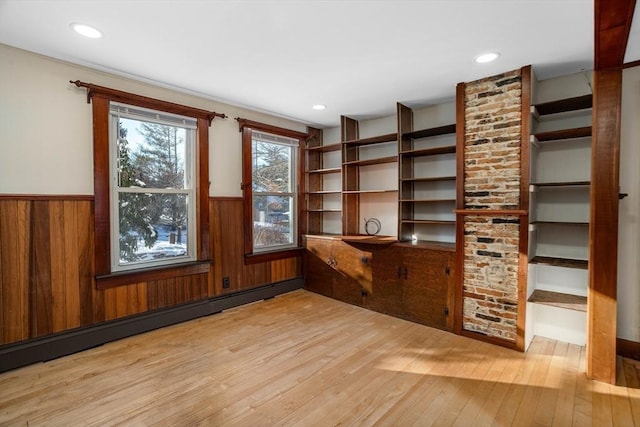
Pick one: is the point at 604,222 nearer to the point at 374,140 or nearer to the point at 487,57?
the point at 487,57

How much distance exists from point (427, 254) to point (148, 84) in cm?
336

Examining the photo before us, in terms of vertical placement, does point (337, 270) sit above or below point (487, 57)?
below

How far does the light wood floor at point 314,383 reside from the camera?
1943 millimetres

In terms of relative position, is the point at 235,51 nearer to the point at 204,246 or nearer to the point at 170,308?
the point at 204,246

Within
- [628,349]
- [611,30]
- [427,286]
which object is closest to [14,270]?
[427,286]

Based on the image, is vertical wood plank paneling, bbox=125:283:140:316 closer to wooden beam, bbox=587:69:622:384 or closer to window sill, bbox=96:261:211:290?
window sill, bbox=96:261:211:290

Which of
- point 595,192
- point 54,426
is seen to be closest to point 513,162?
point 595,192

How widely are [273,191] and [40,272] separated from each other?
2611 mm

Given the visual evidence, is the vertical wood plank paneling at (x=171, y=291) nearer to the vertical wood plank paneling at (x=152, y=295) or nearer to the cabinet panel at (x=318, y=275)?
the vertical wood plank paneling at (x=152, y=295)

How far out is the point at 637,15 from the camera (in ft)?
6.44

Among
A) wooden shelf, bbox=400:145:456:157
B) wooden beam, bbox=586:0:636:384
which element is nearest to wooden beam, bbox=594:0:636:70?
wooden beam, bbox=586:0:636:384

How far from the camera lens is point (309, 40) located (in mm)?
2340

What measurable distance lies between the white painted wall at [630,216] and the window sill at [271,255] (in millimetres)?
3511

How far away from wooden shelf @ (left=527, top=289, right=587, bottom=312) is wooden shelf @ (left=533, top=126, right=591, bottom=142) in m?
1.48
